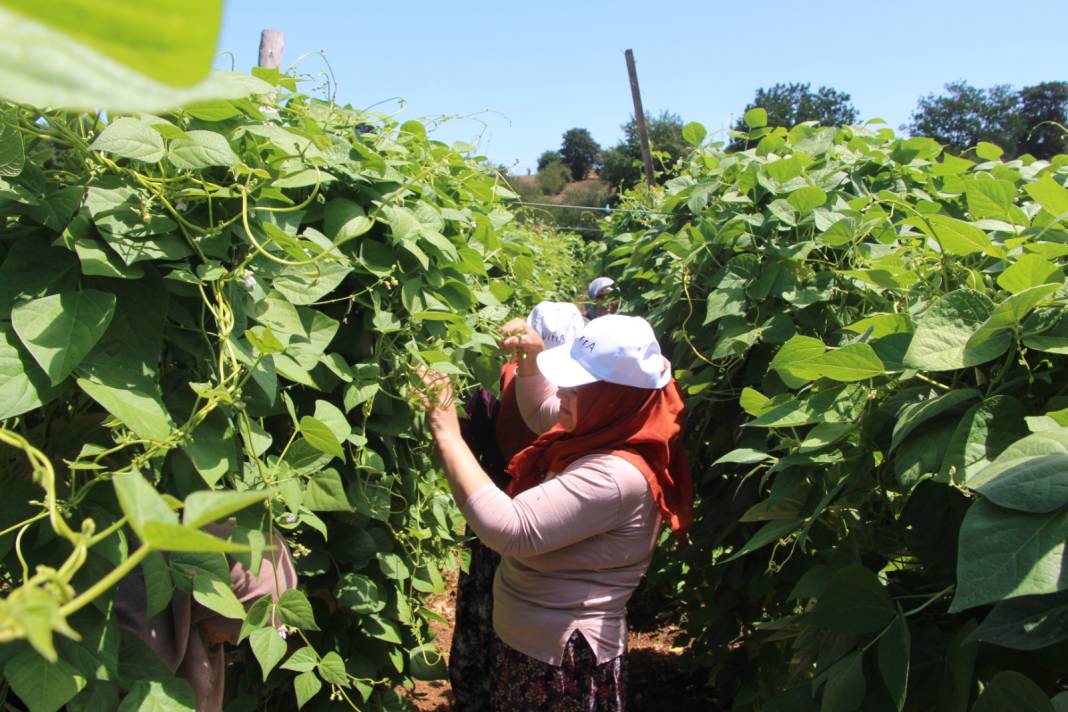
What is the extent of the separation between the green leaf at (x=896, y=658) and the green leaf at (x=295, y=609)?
2.95 ft

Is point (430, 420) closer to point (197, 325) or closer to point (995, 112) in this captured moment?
point (197, 325)

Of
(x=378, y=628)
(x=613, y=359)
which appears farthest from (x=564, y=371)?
(x=378, y=628)

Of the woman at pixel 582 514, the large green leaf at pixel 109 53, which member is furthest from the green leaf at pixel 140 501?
the woman at pixel 582 514

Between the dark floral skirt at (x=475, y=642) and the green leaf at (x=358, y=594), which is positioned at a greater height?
the green leaf at (x=358, y=594)

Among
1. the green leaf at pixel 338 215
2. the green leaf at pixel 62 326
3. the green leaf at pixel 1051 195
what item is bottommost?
the green leaf at pixel 1051 195

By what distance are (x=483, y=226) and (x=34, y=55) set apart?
2121mm

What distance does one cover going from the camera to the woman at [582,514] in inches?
82.0

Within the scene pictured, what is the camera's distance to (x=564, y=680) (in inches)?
86.4

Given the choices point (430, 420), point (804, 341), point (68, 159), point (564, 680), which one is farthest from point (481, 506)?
point (68, 159)

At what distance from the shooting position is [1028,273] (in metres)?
1.21

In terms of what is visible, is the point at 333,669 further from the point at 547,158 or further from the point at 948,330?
the point at 547,158

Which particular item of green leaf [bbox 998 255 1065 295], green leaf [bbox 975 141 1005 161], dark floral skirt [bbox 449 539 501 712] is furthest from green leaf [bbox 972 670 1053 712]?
green leaf [bbox 975 141 1005 161]

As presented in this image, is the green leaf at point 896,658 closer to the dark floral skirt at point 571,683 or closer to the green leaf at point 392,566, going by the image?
the dark floral skirt at point 571,683

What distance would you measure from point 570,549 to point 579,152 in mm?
61380
